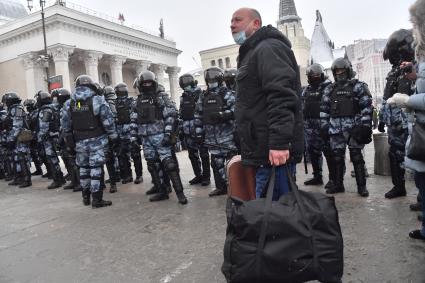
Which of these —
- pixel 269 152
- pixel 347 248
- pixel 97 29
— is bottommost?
pixel 347 248

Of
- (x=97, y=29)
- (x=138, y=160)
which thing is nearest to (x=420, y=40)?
(x=138, y=160)

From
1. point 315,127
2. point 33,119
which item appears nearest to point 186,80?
point 315,127

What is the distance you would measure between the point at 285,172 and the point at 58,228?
11.7ft

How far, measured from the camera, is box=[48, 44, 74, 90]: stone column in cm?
3120

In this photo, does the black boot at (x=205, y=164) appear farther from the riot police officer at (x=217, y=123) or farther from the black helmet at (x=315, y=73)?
the black helmet at (x=315, y=73)

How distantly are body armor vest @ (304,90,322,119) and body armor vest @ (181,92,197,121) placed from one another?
209cm

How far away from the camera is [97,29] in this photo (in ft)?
117

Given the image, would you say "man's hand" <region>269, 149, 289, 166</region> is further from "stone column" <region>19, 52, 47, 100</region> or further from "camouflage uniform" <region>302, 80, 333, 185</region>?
"stone column" <region>19, 52, 47, 100</region>

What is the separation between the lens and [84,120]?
5867 millimetres

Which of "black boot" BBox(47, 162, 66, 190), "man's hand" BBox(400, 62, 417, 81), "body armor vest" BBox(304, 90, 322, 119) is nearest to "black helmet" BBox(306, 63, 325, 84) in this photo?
"body armor vest" BBox(304, 90, 322, 119)

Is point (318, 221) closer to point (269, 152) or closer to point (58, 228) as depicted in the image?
point (269, 152)

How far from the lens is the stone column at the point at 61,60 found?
3120 cm

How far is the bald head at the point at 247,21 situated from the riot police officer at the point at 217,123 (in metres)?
3.08

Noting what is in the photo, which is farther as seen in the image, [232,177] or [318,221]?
[232,177]
